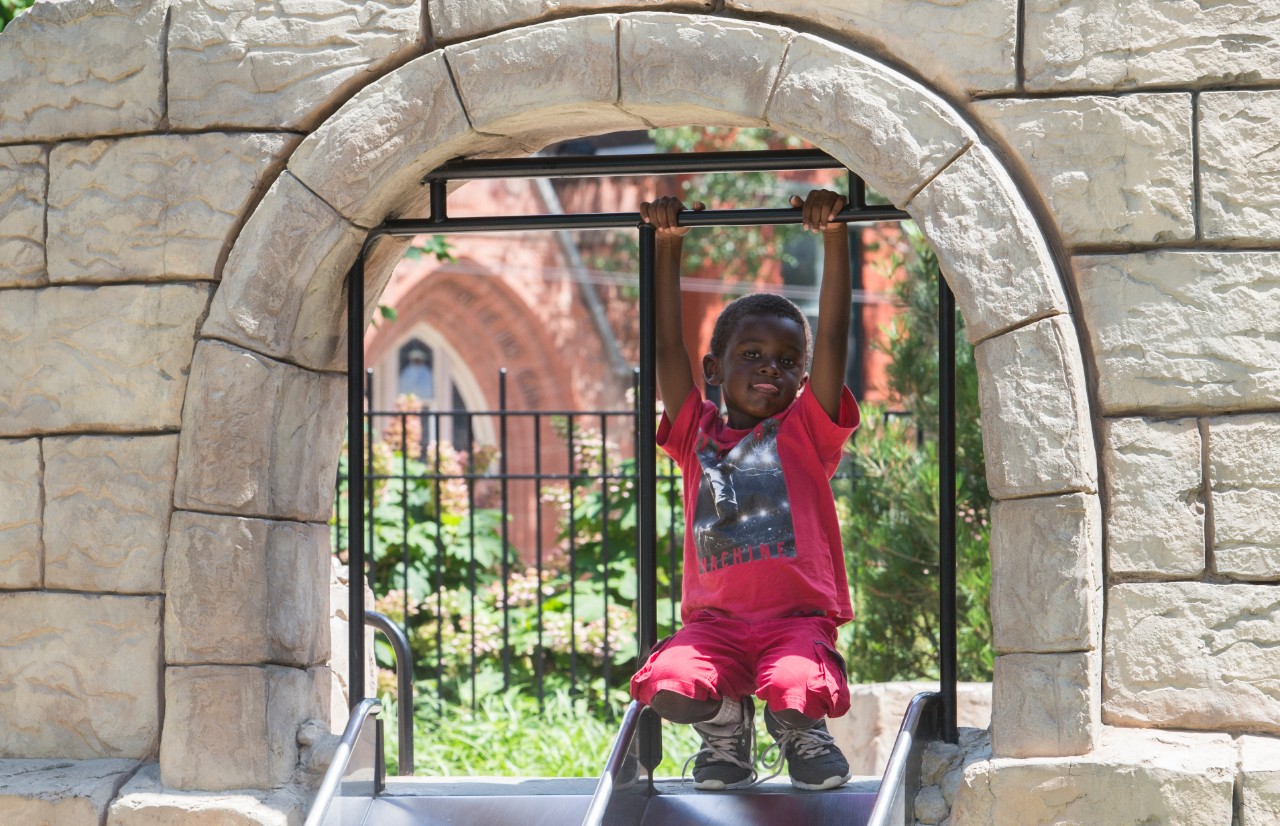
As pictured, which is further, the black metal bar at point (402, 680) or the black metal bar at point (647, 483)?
the black metal bar at point (402, 680)

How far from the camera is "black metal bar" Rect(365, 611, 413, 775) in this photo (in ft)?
13.6

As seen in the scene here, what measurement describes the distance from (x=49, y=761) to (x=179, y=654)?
46 centimetres

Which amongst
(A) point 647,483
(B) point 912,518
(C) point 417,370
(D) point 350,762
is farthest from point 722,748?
(C) point 417,370

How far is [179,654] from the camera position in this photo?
Answer: 319 centimetres

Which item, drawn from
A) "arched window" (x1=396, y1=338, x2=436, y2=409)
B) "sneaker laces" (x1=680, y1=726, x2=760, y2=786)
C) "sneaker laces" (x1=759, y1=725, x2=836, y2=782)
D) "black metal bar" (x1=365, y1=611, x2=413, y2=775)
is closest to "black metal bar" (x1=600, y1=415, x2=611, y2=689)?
"black metal bar" (x1=365, y1=611, x2=413, y2=775)

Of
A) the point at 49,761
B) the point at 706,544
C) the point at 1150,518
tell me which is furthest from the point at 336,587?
the point at 1150,518

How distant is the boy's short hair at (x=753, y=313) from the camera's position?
3.43m

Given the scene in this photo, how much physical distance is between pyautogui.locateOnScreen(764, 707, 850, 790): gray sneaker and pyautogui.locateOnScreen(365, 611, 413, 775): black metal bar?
144 cm

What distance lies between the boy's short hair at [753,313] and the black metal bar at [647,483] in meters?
0.20

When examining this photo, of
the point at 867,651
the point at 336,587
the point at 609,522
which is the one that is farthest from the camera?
the point at 609,522

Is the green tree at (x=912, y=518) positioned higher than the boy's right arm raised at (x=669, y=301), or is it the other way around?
the boy's right arm raised at (x=669, y=301)

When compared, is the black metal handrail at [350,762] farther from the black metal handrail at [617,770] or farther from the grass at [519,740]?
the grass at [519,740]

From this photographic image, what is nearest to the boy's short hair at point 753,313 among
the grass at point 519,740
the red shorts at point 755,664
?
the red shorts at point 755,664

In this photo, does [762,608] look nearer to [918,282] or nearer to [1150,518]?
[1150,518]
